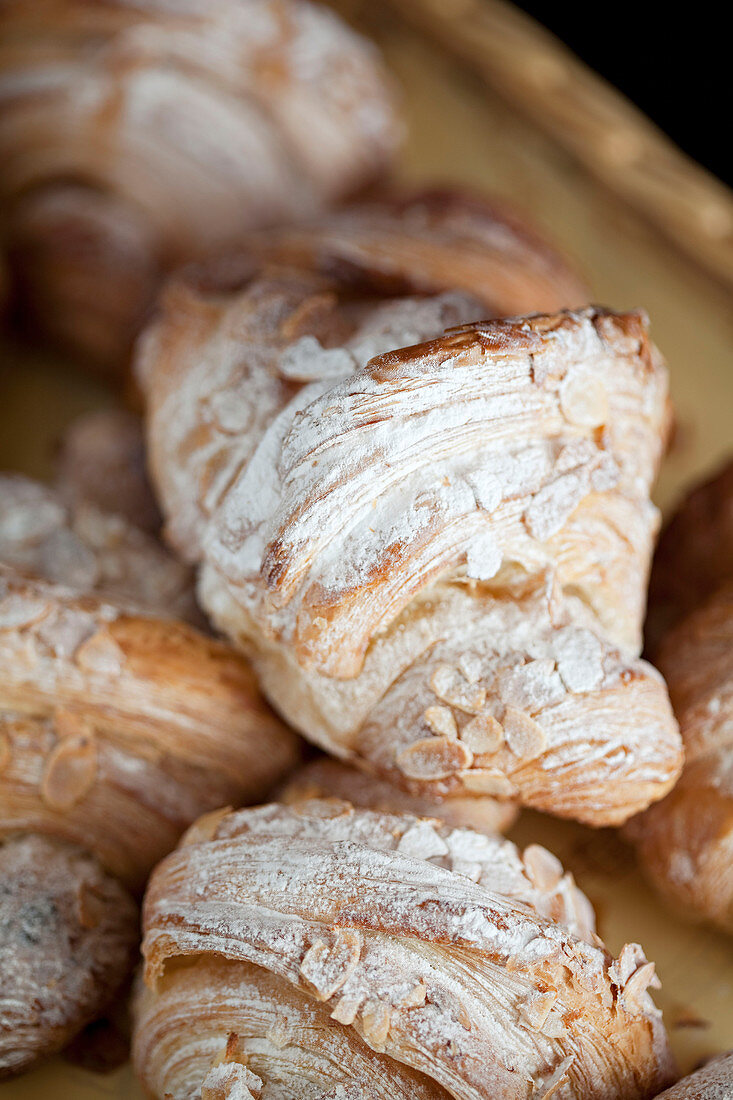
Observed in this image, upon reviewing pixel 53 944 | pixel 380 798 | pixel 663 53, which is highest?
pixel 663 53

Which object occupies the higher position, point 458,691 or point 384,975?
point 458,691

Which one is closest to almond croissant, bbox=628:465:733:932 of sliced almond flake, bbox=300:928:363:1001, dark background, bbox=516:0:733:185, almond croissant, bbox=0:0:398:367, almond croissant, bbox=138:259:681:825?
almond croissant, bbox=138:259:681:825

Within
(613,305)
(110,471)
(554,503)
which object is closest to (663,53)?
(613,305)

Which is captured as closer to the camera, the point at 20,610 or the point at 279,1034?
the point at 279,1034

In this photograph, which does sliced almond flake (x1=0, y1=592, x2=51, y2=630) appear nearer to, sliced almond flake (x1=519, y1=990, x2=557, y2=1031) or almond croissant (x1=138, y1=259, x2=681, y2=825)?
almond croissant (x1=138, y1=259, x2=681, y2=825)

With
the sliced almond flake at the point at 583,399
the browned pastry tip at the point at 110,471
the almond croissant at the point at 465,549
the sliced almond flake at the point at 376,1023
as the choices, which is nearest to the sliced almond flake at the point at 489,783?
the almond croissant at the point at 465,549

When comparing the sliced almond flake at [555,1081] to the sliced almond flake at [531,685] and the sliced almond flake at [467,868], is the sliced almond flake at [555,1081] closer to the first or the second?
the sliced almond flake at [467,868]

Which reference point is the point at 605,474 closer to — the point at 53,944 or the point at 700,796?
the point at 700,796
